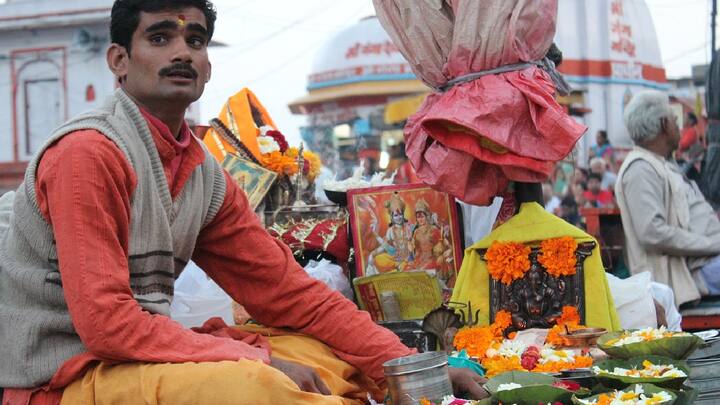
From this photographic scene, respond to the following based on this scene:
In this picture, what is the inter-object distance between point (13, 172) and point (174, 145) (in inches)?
1038

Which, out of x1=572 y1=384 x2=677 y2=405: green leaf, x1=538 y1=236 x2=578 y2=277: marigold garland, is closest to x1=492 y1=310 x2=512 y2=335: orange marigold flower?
x1=538 y1=236 x2=578 y2=277: marigold garland

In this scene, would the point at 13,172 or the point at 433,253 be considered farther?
the point at 13,172

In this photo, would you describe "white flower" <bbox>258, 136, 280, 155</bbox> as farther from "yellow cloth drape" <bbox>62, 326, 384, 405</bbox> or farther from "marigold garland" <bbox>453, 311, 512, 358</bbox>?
"yellow cloth drape" <bbox>62, 326, 384, 405</bbox>

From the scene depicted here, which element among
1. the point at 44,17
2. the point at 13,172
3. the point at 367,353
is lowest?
the point at 13,172

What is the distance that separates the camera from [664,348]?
11.3 feet

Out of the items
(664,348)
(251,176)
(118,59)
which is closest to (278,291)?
(118,59)

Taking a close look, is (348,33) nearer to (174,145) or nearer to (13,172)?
(13,172)

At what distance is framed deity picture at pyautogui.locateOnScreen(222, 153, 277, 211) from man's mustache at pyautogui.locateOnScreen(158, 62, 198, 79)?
2.34 metres

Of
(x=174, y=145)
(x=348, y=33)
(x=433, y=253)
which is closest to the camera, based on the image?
(x=174, y=145)

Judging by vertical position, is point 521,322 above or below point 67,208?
below

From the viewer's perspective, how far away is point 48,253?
2896 millimetres

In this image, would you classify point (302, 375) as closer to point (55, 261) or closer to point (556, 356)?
point (55, 261)

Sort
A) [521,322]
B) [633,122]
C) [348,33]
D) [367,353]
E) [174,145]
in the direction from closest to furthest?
1. [174,145]
2. [367,353]
3. [521,322]
4. [633,122]
5. [348,33]

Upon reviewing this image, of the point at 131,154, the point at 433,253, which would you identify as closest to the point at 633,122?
the point at 433,253
